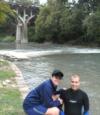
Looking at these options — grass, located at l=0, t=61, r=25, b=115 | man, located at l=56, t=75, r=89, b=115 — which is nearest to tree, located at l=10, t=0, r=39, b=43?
grass, located at l=0, t=61, r=25, b=115

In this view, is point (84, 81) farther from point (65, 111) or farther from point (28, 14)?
point (28, 14)

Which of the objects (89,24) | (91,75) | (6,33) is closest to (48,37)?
(89,24)

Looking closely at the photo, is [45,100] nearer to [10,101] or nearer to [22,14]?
[10,101]

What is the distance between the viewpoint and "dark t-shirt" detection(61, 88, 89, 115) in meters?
7.97

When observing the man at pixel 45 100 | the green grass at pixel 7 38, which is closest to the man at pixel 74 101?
the man at pixel 45 100

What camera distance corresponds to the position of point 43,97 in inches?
315

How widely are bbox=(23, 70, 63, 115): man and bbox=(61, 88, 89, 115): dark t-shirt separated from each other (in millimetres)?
147

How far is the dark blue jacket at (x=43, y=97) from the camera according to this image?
26.0ft

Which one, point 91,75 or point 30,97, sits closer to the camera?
point 30,97

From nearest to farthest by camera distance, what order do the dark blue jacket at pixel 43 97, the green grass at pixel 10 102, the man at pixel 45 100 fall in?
the man at pixel 45 100
the dark blue jacket at pixel 43 97
the green grass at pixel 10 102

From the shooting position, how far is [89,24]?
177 ft

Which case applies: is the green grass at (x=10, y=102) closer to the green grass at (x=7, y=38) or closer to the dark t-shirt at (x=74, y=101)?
the dark t-shirt at (x=74, y=101)

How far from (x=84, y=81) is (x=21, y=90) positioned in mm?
5532

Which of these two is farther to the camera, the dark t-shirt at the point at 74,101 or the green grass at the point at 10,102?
the green grass at the point at 10,102
